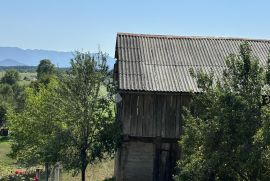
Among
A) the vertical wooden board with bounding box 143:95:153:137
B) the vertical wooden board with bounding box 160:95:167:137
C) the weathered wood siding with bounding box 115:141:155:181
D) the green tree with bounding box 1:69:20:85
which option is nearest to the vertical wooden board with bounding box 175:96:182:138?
the vertical wooden board with bounding box 160:95:167:137

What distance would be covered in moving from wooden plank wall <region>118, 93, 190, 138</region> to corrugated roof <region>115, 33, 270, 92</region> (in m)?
0.74

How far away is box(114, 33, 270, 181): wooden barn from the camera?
67.2ft

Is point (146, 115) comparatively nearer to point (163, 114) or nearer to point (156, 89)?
point (163, 114)

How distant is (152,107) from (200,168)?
8256mm

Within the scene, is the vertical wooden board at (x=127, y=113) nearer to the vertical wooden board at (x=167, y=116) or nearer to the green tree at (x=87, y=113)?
the green tree at (x=87, y=113)

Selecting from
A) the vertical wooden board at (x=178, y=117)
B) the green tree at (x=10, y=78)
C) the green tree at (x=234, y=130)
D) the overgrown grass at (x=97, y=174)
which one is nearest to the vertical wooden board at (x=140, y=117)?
the vertical wooden board at (x=178, y=117)

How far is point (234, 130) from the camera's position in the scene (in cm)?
1238

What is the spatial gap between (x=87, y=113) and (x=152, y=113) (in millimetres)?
3272

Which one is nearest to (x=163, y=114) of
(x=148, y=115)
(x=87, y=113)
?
(x=148, y=115)

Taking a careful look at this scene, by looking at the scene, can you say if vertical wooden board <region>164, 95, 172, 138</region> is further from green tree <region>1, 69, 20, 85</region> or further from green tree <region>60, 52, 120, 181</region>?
green tree <region>1, 69, 20, 85</region>

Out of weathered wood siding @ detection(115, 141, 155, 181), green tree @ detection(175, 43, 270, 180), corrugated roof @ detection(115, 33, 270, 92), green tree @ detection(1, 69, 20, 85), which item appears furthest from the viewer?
green tree @ detection(1, 69, 20, 85)

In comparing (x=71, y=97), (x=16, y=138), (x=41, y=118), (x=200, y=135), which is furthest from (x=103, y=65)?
(x=16, y=138)

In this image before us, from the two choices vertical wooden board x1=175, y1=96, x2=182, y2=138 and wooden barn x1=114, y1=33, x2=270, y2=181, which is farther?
vertical wooden board x1=175, y1=96, x2=182, y2=138

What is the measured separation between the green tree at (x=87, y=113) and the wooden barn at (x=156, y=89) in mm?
960
